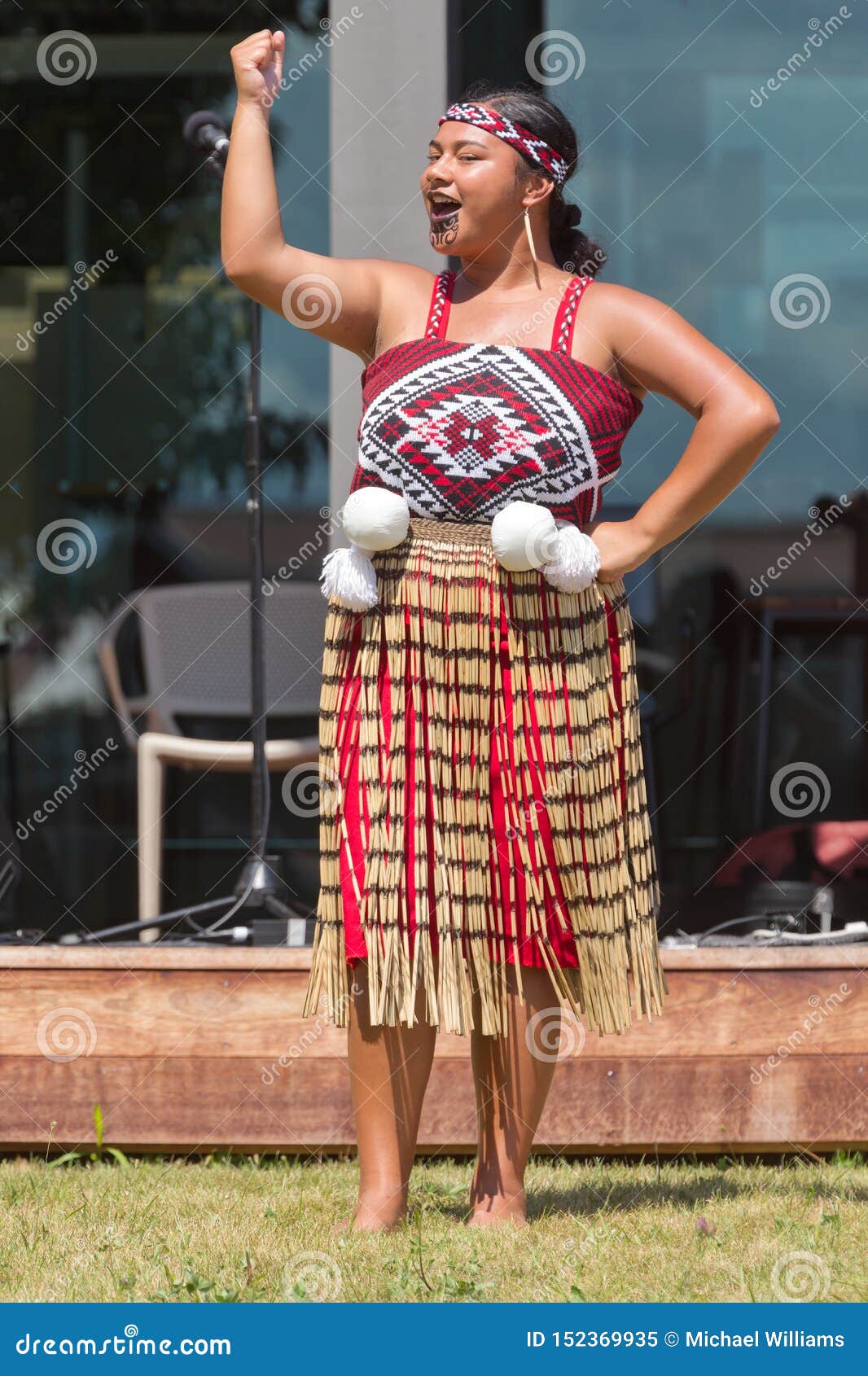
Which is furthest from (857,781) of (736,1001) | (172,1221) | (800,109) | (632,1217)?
(172,1221)

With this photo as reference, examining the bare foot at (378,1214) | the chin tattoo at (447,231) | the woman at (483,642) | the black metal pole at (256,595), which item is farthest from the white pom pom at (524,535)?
the black metal pole at (256,595)

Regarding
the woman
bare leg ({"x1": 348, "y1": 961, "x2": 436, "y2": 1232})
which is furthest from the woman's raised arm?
bare leg ({"x1": 348, "y1": 961, "x2": 436, "y2": 1232})

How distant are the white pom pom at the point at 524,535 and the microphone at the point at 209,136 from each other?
4.52ft

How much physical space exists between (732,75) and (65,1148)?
151 inches

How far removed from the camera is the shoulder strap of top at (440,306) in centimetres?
198

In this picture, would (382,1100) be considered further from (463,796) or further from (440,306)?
(440,306)

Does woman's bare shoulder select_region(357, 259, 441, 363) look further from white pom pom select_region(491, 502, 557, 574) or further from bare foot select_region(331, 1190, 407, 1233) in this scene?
bare foot select_region(331, 1190, 407, 1233)

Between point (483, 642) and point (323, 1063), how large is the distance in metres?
0.90

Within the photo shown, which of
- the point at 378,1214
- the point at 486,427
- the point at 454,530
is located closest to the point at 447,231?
the point at 486,427

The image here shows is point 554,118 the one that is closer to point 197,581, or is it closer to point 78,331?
point 197,581

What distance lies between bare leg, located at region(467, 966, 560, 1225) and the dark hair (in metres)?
0.98

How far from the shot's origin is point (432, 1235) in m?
1.91

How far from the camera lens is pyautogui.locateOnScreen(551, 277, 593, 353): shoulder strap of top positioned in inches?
77.1

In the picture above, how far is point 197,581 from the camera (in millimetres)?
→ 5359
